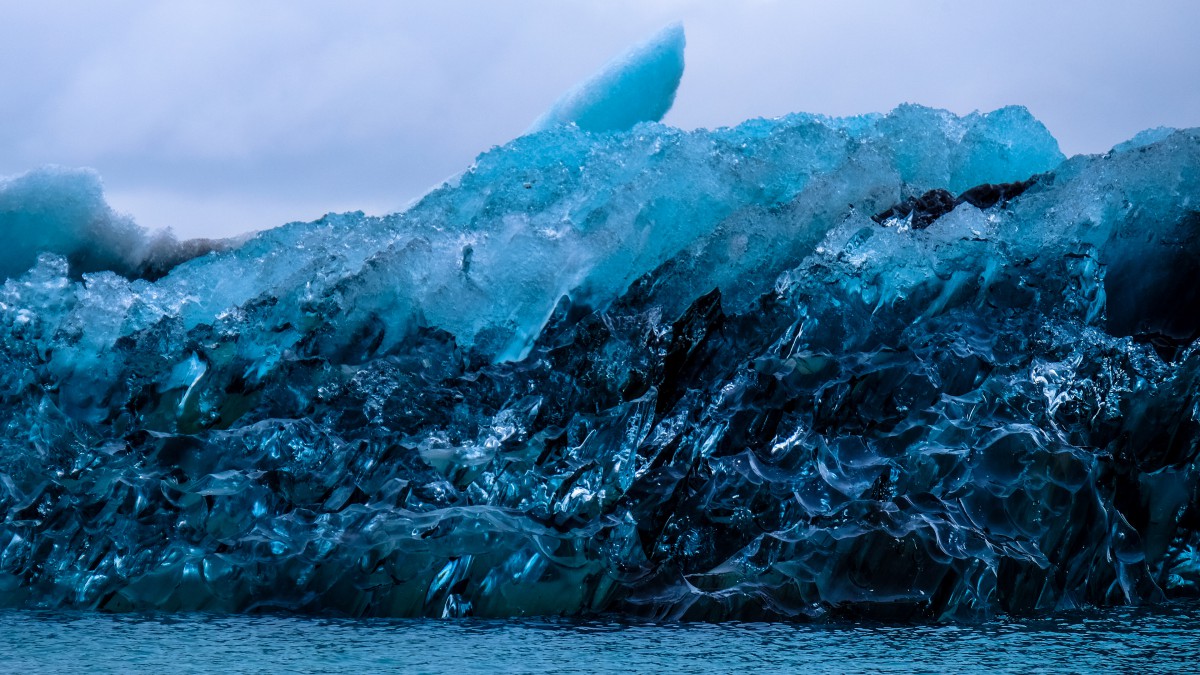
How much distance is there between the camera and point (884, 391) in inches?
141

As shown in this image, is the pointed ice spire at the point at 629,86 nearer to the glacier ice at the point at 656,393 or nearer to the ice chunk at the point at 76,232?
the glacier ice at the point at 656,393

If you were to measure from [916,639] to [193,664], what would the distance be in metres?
1.28

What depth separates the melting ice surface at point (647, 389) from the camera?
2.73 meters

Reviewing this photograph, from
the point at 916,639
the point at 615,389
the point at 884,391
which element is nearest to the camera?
the point at 916,639

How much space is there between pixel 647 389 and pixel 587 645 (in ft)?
5.79

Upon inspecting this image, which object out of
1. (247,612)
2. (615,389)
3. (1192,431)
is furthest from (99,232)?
(1192,431)

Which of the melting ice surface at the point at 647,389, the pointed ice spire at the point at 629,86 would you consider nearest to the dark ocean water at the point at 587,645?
the melting ice surface at the point at 647,389

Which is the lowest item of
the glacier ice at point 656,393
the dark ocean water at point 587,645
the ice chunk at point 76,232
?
the dark ocean water at point 587,645

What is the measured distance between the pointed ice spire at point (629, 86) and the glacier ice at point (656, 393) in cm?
134

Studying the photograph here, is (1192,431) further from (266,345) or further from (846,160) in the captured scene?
(266,345)

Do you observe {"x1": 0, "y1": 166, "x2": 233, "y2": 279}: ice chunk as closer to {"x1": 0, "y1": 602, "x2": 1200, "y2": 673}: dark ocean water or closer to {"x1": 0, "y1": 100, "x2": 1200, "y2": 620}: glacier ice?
{"x1": 0, "y1": 100, "x2": 1200, "y2": 620}: glacier ice

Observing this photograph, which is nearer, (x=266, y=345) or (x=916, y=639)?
(x=916, y=639)

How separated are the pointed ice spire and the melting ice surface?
1306mm

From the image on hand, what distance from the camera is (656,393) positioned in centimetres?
369
